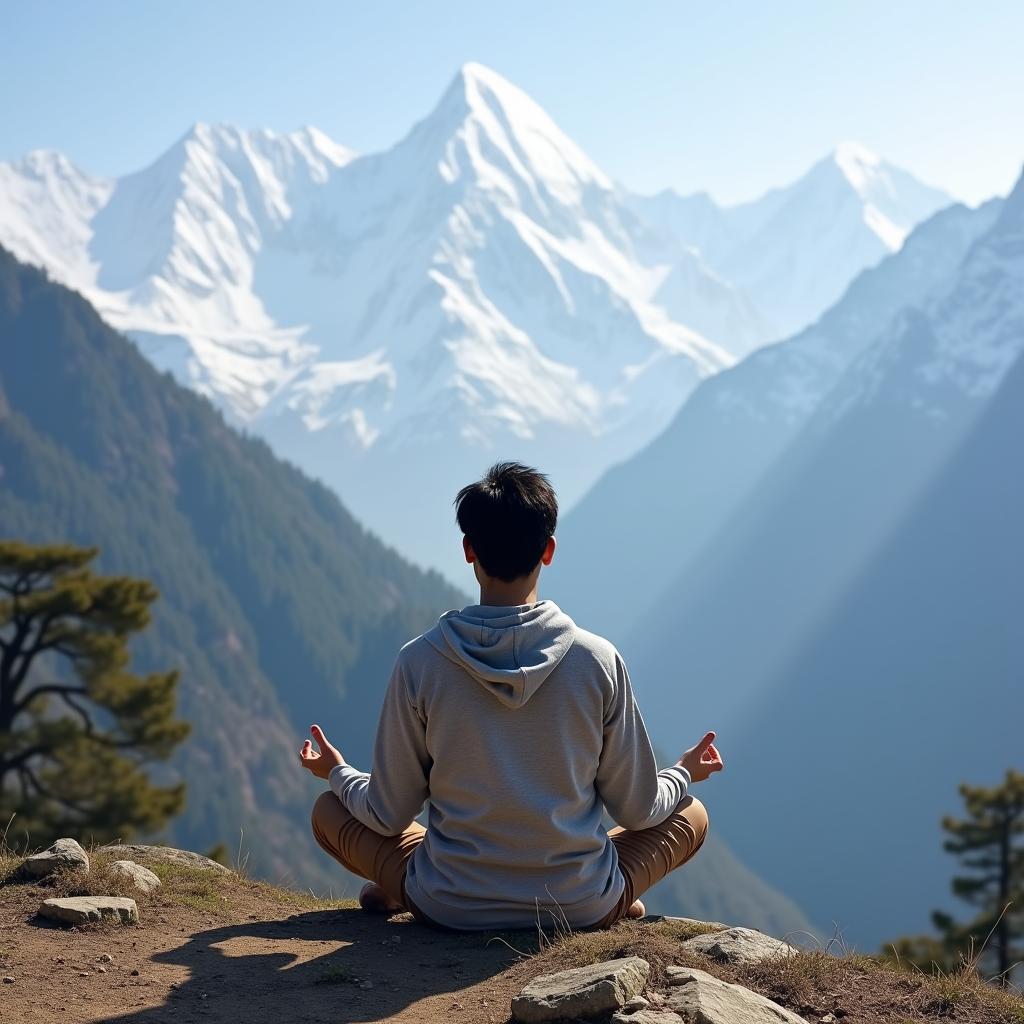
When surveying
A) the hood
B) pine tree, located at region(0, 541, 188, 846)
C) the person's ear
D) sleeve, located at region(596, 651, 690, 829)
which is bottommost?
pine tree, located at region(0, 541, 188, 846)

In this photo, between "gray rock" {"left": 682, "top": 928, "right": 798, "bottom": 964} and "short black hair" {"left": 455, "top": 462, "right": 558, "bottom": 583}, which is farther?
"gray rock" {"left": 682, "top": 928, "right": 798, "bottom": 964}

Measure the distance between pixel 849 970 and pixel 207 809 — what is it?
6498 inches

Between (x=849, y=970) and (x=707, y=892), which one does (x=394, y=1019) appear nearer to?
(x=849, y=970)

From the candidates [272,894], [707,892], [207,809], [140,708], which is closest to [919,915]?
[707,892]

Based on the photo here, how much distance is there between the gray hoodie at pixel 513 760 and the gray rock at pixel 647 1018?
1.18 metres

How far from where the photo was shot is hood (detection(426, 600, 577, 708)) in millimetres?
6398

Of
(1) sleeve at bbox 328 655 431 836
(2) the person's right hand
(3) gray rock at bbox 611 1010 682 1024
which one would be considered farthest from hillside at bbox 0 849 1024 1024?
(2) the person's right hand

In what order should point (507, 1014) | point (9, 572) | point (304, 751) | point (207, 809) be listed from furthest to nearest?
1. point (207, 809)
2. point (9, 572)
3. point (304, 751)
4. point (507, 1014)

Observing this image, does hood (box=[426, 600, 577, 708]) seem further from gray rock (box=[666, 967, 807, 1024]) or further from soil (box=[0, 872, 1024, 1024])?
gray rock (box=[666, 967, 807, 1024])

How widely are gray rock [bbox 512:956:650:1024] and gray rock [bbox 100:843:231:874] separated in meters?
4.44

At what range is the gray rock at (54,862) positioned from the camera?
27.2 feet

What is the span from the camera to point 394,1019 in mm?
5949

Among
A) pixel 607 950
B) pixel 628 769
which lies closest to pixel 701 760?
pixel 628 769

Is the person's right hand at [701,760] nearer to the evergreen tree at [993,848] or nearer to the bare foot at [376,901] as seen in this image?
the bare foot at [376,901]
